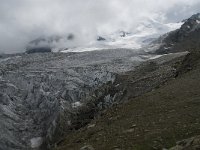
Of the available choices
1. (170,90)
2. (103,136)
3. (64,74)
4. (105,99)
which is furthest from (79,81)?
(103,136)

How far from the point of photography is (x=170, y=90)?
111ft

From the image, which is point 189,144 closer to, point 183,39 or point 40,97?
point 40,97

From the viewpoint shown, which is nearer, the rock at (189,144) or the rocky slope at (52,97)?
the rock at (189,144)

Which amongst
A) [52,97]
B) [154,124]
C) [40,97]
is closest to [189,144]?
[154,124]

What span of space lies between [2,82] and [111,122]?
88.5 m

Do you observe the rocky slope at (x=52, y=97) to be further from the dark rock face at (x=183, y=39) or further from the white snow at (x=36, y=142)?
the dark rock face at (x=183, y=39)

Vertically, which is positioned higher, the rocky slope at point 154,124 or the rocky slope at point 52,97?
the rocky slope at point 154,124

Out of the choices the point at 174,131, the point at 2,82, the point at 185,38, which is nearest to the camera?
the point at 174,131

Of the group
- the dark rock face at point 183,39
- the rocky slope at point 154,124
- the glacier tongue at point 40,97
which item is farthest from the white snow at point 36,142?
the rocky slope at point 154,124

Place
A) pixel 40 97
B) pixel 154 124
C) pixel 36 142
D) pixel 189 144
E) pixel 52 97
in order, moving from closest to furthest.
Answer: pixel 189 144 → pixel 154 124 → pixel 36 142 → pixel 52 97 → pixel 40 97

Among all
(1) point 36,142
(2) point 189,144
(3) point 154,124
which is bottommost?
(1) point 36,142

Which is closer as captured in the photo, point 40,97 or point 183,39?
point 40,97

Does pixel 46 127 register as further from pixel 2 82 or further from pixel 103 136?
pixel 103 136

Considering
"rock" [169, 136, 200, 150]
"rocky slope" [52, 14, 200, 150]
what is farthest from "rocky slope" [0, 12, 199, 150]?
"rock" [169, 136, 200, 150]
